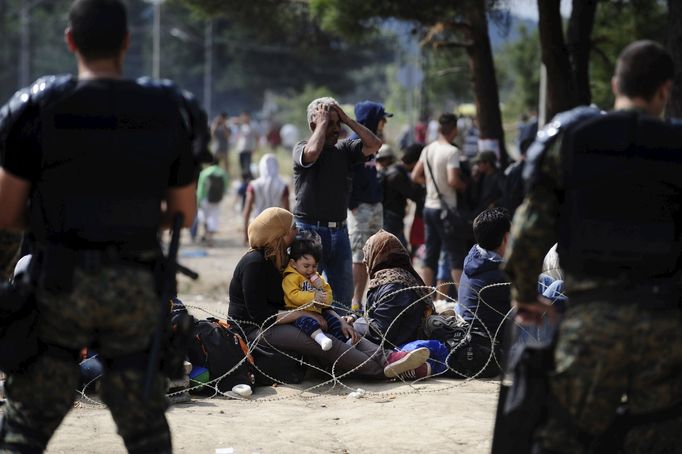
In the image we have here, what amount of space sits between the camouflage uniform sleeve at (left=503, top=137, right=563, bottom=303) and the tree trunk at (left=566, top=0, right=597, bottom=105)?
9988 mm

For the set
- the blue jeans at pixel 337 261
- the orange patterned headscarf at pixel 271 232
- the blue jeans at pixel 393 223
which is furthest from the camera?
the blue jeans at pixel 393 223

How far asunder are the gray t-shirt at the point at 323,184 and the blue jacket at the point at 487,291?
1174mm

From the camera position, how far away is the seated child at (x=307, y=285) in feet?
25.9

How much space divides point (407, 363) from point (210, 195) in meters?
10.6

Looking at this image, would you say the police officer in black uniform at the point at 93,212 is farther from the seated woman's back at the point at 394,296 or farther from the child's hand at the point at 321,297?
the seated woman's back at the point at 394,296

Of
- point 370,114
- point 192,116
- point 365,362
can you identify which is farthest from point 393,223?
point 192,116

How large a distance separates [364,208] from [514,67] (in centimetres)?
3126

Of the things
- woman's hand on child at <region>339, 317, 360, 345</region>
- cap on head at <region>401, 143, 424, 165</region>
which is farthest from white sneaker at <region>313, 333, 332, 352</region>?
cap on head at <region>401, 143, 424, 165</region>

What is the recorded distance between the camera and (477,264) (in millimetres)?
7871

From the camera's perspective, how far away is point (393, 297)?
8.05m

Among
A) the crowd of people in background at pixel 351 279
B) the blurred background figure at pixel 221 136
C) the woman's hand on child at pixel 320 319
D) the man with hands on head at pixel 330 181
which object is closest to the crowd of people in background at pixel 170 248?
the crowd of people in background at pixel 351 279

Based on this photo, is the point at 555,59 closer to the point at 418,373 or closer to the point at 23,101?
the point at 418,373

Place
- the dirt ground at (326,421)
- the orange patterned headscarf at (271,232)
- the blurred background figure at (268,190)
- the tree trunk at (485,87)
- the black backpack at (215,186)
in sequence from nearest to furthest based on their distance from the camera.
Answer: the dirt ground at (326,421) → the orange patterned headscarf at (271,232) → the blurred background figure at (268,190) → the tree trunk at (485,87) → the black backpack at (215,186)

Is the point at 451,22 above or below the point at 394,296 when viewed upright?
above
